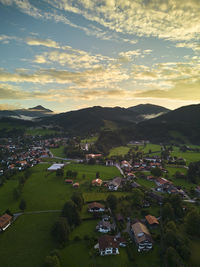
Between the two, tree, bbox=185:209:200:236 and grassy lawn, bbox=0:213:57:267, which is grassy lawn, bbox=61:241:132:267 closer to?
grassy lawn, bbox=0:213:57:267

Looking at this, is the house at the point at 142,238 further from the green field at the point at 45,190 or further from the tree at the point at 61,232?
the green field at the point at 45,190

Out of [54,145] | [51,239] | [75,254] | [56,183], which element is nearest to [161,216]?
[75,254]

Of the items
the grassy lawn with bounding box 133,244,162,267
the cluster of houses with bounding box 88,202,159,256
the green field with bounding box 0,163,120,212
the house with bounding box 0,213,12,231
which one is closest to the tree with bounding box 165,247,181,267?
the grassy lawn with bounding box 133,244,162,267

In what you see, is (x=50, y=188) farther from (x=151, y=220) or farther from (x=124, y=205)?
(x=151, y=220)

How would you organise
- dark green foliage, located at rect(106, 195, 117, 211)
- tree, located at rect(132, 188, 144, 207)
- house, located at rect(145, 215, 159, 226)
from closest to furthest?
house, located at rect(145, 215, 159, 226)
dark green foliage, located at rect(106, 195, 117, 211)
tree, located at rect(132, 188, 144, 207)

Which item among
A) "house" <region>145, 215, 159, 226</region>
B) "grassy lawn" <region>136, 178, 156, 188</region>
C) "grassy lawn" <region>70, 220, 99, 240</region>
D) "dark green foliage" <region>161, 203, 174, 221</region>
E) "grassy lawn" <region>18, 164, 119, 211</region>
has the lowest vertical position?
"grassy lawn" <region>70, 220, 99, 240</region>

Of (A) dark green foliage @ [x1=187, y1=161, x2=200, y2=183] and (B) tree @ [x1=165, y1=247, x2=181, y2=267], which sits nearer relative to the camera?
(B) tree @ [x1=165, y1=247, x2=181, y2=267]

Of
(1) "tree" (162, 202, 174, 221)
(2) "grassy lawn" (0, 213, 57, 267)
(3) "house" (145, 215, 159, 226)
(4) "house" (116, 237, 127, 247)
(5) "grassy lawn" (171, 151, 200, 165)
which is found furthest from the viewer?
(5) "grassy lawn" (171, 151, 200, 165)
